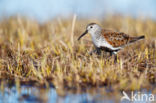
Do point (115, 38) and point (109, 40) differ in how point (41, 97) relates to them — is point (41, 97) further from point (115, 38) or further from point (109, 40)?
point (115, 38)

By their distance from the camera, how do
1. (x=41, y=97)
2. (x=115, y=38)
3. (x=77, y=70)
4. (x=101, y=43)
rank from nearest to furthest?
(x=41, y=97) < (x=77, y=70) < (x=101, y=43) < (x=115, y=38)

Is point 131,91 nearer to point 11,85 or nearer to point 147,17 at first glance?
point 11,85

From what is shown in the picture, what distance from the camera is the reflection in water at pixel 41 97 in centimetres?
460

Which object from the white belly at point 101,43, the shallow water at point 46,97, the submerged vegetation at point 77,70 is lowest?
the shallow water at point 46,97

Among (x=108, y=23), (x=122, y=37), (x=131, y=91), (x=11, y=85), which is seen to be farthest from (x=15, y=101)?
(x=108, y=23)

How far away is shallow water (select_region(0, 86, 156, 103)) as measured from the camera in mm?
4598

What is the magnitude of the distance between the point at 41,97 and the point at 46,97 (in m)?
0.08

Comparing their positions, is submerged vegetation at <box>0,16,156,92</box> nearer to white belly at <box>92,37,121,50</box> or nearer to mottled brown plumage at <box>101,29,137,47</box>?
mottled brown plumage at <box>101,29,137,47</box>

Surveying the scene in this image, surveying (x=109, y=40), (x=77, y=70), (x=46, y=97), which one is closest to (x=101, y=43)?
(x=109, y=40)

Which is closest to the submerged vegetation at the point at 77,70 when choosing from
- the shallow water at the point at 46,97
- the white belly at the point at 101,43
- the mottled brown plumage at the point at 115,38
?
the shallow water at the point at 46,97

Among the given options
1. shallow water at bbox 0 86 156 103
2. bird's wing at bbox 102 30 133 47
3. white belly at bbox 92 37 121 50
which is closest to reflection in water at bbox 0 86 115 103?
shallow water at bbox 0 86 156 103

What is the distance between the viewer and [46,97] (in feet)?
15.6

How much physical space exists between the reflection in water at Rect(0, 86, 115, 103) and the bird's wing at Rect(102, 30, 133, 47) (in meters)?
2.44

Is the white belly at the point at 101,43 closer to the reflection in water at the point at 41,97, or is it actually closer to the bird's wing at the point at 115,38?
the bird's wing at the point at 115,38
